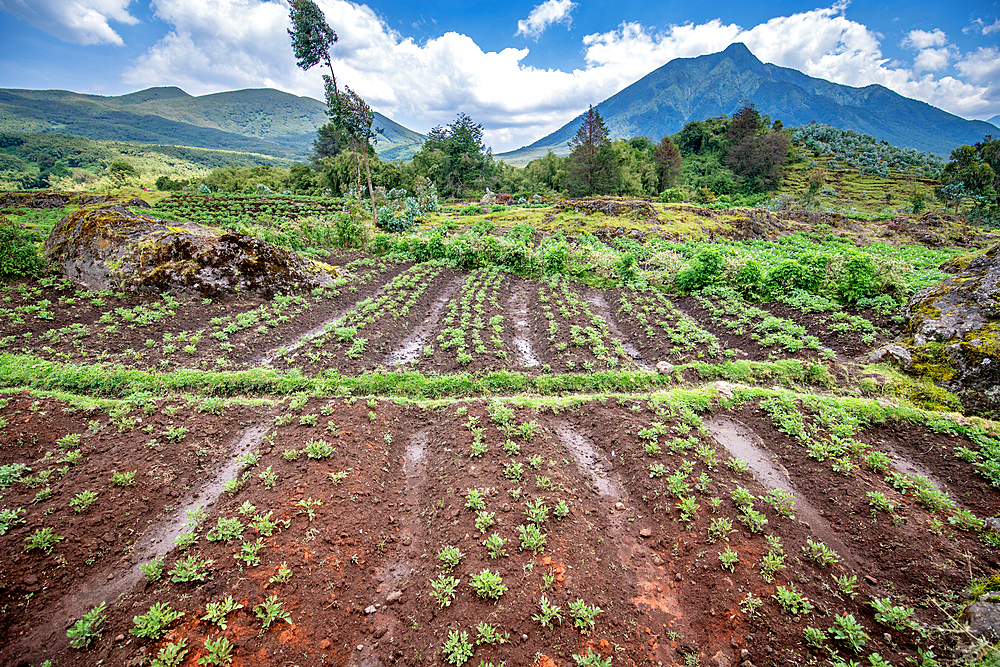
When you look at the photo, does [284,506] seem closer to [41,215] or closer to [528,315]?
[528,315]

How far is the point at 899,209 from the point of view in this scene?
45.4 m

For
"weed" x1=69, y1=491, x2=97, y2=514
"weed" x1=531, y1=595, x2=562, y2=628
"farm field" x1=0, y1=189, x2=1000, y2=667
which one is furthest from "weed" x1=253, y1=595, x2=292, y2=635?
"weed" x1=69, y1=491, x2=97, y2=514

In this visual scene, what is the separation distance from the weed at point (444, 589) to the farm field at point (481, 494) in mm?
43

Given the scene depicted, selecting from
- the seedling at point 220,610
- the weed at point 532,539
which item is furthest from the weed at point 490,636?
the seedling at point 220,610

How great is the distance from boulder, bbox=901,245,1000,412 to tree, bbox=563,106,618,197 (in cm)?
4160

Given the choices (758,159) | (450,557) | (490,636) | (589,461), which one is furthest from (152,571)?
(758,159)

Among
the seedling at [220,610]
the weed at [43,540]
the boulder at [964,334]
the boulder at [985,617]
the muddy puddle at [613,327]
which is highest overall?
the boulder at [964,334]

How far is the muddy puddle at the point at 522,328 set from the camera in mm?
10195

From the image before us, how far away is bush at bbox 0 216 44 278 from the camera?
1258cm

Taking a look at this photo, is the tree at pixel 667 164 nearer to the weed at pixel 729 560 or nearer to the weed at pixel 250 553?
the weed at pixel 729 560

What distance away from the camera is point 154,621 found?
363 centimetres

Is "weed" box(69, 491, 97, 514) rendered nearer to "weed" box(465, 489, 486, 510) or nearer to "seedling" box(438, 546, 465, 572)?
"seedling" box(438, 546, 465, 572)

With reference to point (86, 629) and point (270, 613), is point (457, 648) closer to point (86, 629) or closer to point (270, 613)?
point (270, 613)

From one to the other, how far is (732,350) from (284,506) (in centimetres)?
1074
